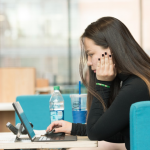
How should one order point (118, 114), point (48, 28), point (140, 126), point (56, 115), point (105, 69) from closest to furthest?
point (140, 126)
point (118, 114)
point (105, 69)
point (56, 115)
point (48, 28)

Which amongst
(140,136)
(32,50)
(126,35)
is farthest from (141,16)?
(140,136)

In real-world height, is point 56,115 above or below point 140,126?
below

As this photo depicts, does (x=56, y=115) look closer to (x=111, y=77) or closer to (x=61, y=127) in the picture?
Answer: (x=61, y=127)

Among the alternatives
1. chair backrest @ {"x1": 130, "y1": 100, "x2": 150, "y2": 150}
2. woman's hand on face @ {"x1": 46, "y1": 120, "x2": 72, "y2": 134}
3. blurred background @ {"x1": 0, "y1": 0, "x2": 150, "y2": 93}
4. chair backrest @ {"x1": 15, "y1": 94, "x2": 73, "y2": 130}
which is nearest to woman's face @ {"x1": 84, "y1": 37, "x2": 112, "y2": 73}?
woman's hand on face @ {"x1": 46, "y1": 120, "x2": 72, "y2": 134}

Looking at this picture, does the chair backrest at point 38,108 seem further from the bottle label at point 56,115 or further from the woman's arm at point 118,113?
the woman's arm at point 118,113

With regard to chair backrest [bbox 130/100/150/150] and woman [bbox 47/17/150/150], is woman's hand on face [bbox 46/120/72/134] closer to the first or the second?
woman [bbox 47/17/150/150]

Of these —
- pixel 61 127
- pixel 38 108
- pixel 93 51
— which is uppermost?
pixel 93 51

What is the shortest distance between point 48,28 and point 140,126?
20.8ft

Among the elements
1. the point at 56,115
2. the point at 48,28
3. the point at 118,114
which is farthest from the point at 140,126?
the point at 48,28

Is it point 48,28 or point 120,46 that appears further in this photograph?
point 48,28

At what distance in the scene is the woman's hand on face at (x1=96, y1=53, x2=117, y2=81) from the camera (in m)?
1.08

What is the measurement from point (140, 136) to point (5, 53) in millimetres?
6510

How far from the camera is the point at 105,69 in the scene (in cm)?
109

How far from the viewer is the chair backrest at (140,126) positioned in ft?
2.39
